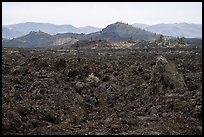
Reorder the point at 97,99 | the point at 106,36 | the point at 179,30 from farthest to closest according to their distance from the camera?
the point at 179,30, the point at 106,36, the point at 97,99

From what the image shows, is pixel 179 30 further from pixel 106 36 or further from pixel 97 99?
pixel 97 99

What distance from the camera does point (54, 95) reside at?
49.2ft

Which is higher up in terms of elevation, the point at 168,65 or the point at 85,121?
the point at 168,65

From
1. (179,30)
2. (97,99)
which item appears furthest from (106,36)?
(179,30)

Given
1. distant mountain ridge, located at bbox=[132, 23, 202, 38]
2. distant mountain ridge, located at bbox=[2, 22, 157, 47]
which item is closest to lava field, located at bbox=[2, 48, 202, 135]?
distant mountain ridge, located at bbox=[2, 22, 157, 47]

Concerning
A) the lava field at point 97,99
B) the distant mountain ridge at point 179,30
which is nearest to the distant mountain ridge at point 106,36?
the lava field at point 97,99

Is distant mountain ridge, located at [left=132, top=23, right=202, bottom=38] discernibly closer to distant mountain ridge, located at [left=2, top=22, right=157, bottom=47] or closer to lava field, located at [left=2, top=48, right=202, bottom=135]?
distant mountain ridge, located at [left=2, top=22, right=157, bottom=47]

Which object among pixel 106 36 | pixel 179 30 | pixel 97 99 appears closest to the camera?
pixel 97 99

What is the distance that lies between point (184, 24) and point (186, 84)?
16982 cm

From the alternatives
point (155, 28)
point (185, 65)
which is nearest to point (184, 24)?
point (155, 28)

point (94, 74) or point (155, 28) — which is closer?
point (94, 74)

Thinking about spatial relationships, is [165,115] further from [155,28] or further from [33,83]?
[155,28]

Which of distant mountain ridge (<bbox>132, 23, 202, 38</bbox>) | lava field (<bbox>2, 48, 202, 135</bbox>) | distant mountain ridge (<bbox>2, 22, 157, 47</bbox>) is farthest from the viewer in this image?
distant mountain ridge (<bbox>132, 23, 202, 38</bbox>)

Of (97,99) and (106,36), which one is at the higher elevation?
(97,99)
